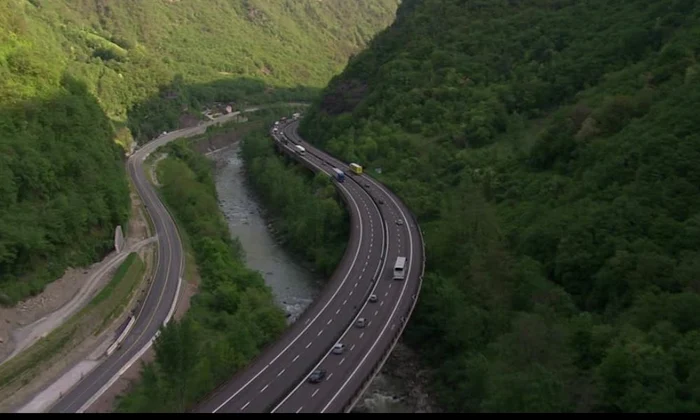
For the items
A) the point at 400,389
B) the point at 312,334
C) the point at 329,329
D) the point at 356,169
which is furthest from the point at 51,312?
the point at 356,169

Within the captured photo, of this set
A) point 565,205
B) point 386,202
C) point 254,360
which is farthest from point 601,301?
point 386,202

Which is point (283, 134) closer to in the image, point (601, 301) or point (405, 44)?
point (405, 44)

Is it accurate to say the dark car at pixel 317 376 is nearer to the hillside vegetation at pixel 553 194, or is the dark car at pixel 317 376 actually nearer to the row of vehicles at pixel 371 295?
the row of vehicles at pixel 371 295

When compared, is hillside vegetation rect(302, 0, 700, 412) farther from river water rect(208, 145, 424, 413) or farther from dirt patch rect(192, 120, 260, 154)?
dirt patch rect(192, 120, 260, 154)

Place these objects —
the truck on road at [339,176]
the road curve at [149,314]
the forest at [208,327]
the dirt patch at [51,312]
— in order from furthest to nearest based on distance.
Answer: the truck on road at [339,176], the dirt patch at [51,312], the road curve at [149,314], the forest at [208,327]

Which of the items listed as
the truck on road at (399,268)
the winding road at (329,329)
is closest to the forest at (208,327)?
the winding road at (329,329)

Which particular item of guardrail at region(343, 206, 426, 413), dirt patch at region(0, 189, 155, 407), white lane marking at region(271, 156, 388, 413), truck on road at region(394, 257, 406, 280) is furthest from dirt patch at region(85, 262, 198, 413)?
truck on road at region(394, 257, 406, 280)

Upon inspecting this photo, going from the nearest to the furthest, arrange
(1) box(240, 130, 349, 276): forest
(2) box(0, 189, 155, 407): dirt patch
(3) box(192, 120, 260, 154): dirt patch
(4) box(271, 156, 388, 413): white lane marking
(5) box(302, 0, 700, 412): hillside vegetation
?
(5) box(302, 0, 700, 412): hillside vegetation
(4) box(271, 156, 388, 413): white lane marking
(2) box(0, 189, 155, 407): dirt patch
(1) box(240, 130, 349, 276): forest
(3) box(192, 120, 260, 154): dirt patch
